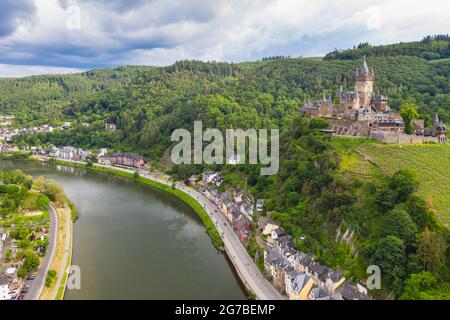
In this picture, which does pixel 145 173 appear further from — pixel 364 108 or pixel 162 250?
pixel 364 108

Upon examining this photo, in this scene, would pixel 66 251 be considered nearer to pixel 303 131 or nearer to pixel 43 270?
pixel 43 270

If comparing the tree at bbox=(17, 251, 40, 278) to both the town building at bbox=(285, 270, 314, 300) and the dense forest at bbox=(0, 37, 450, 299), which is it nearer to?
the town building at bbox=(285, 270, 314, 300)

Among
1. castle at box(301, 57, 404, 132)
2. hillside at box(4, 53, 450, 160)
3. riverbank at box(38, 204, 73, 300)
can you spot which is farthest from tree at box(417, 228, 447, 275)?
hillside at box(4, 53, 450, 160)

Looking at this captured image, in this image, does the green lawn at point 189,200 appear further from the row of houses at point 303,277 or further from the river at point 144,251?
the row of houses at point 303,277

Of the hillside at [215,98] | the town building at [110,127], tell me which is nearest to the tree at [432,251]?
the hillside at [215,98]

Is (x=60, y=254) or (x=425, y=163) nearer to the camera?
(x=60, y=254)

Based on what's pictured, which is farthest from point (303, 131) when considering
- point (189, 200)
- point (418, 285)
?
point (418, 285)
